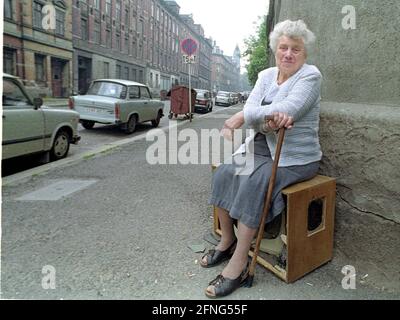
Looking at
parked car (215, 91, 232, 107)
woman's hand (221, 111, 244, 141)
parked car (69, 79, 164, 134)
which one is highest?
parked car (215, 91, 232, 107)

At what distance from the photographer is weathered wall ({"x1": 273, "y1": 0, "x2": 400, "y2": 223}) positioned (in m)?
2.44

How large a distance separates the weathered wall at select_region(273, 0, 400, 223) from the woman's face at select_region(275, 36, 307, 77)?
50 centimetres

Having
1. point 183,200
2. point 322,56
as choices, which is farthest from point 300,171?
point 183,200

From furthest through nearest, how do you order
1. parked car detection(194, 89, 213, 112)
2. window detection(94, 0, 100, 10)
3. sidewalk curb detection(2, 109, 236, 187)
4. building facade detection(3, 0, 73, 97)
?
window detection(94, 0, 100, 10) → building facade detection(3, 0, 73, 97) → parked car detection(194, 89, 213, 112) → sidewalk curb detection(2, 109, 236, 187)

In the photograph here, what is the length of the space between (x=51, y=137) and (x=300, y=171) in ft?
17.0

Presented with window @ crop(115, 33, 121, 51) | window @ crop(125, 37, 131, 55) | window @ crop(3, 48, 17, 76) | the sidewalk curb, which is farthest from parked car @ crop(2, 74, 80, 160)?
window @ crop(125, 37, 131, 55)

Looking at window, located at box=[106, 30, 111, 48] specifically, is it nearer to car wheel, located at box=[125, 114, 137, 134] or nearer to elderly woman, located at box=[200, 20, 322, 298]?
car wheel, located at box=[125, 114, 137, 134]

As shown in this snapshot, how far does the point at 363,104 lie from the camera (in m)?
2.71

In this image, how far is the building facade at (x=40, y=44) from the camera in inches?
1035

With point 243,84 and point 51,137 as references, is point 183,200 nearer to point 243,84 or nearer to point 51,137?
point 51,137

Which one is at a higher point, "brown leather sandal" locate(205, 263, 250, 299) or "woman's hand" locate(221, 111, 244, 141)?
"woman's hand" locate(221, 111, 244, 141)

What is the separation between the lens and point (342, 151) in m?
2.69

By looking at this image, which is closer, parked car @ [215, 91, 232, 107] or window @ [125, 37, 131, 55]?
parked car @ [215, 91, 232, 107]

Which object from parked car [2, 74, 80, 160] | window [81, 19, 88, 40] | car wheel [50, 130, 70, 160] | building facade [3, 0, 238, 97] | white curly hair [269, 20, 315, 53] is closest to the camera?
white curly hair [269, 20, 315, 53]
